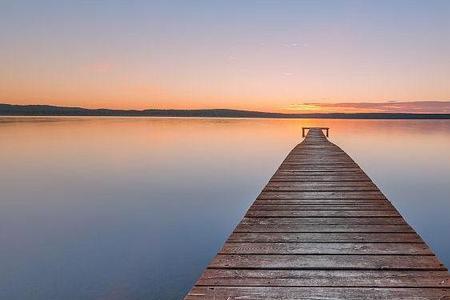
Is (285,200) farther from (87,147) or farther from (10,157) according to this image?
(87,147)

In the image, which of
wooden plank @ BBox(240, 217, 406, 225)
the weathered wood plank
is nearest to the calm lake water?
the weathered wood plank

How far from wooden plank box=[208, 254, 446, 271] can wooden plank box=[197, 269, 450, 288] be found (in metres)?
0.08

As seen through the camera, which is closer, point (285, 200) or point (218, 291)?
point (218, 291)

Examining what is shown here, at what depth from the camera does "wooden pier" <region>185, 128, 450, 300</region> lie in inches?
111

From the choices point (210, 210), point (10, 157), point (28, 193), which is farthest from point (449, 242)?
point (10, 157)

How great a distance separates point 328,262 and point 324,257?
13cm

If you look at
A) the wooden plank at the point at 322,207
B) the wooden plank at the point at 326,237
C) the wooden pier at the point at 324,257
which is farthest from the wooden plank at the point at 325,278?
the wooden plank at the point at 322,207

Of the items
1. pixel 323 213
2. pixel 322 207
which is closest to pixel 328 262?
pixel 323 213

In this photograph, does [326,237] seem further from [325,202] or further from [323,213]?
[325,202]

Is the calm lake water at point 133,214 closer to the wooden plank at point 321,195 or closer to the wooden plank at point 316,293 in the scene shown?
the wooden plank at point 321,195

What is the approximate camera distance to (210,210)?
42.1 feet

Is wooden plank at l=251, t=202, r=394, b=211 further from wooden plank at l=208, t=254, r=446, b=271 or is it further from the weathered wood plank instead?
wooden plank at l=208, t=254, r=446, b=271

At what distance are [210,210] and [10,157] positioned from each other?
20339 mm

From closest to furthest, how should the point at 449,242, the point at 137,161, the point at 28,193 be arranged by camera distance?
the point at 449,242 < the point at 28,193 < the point at 137,161
